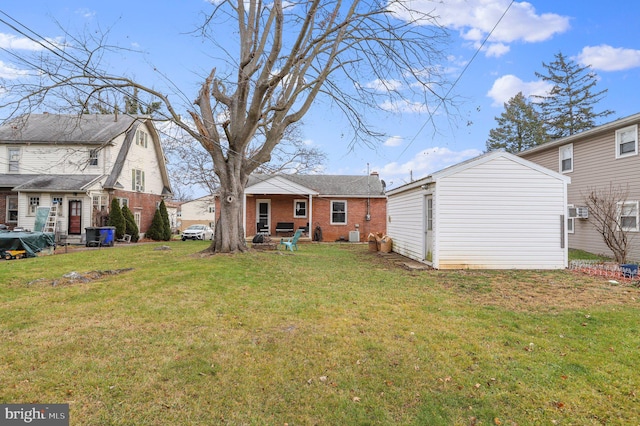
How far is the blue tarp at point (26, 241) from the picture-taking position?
489 inches

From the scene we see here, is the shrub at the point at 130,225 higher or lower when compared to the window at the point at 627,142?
lower

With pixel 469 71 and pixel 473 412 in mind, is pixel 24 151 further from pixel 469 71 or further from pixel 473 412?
pixel 473 412

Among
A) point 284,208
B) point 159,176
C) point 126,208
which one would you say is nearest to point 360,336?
point 284,208

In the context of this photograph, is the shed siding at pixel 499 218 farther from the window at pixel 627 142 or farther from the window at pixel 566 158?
the window at pixel 566 158

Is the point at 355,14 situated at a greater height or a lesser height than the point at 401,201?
greater

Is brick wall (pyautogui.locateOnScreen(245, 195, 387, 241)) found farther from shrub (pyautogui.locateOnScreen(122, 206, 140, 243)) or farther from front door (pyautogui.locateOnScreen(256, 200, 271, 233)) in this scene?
shrub (pyautogui.locateOnScreen(122, 206, 140, 243))

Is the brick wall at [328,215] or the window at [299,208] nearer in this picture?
the brick wall at [328,215]

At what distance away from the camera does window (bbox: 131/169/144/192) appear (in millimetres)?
22250

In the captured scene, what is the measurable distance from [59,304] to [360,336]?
4871 mm

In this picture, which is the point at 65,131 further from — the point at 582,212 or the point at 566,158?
the point at 582,212

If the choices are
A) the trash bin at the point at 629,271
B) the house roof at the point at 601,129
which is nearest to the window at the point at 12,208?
the trash bin at the point at 629,271

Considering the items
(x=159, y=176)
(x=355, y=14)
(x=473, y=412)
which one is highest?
(x=355, y=14)

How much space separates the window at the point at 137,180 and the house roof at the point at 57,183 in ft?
7.41

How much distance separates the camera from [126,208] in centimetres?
2058
